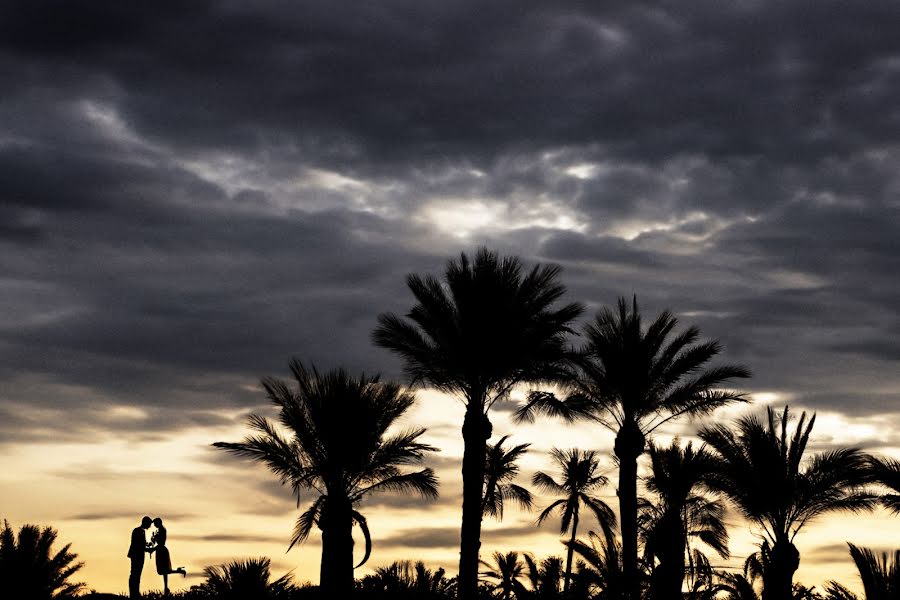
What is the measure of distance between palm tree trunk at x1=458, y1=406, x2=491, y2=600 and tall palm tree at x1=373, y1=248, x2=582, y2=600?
0.03m

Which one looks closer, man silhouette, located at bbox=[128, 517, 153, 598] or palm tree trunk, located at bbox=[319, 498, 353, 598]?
man silhouette, located at bbox=[128, 517, 153, 598]

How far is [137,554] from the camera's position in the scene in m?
26.0

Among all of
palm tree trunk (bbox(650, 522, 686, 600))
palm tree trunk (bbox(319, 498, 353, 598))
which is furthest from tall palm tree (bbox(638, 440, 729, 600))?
palm tree trunk (bbox(319, 498, 353, 598))

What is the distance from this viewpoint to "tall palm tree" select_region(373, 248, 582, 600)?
31.8 meters

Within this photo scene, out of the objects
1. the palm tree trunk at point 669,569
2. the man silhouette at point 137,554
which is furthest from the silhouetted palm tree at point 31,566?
the palm tree trunk at point 669,569

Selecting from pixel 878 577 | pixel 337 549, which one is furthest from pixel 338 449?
pixel 878 577

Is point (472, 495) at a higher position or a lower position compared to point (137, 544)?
higher

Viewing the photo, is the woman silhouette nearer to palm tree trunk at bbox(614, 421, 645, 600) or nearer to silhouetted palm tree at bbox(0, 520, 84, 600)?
Result: silhouetted palm tree at bbox(0, 520, 84, 600)

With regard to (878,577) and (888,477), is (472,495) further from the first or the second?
(878,577)

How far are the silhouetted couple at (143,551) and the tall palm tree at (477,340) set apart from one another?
27.8 feet

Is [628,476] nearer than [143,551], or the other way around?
[143,551]

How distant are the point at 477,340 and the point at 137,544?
1097 cm

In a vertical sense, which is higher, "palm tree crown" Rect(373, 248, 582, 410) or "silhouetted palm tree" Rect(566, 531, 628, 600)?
"palm tree crown" Rect(373, 248, 582, 410)

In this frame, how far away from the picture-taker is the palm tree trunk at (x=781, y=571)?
1178 inches
